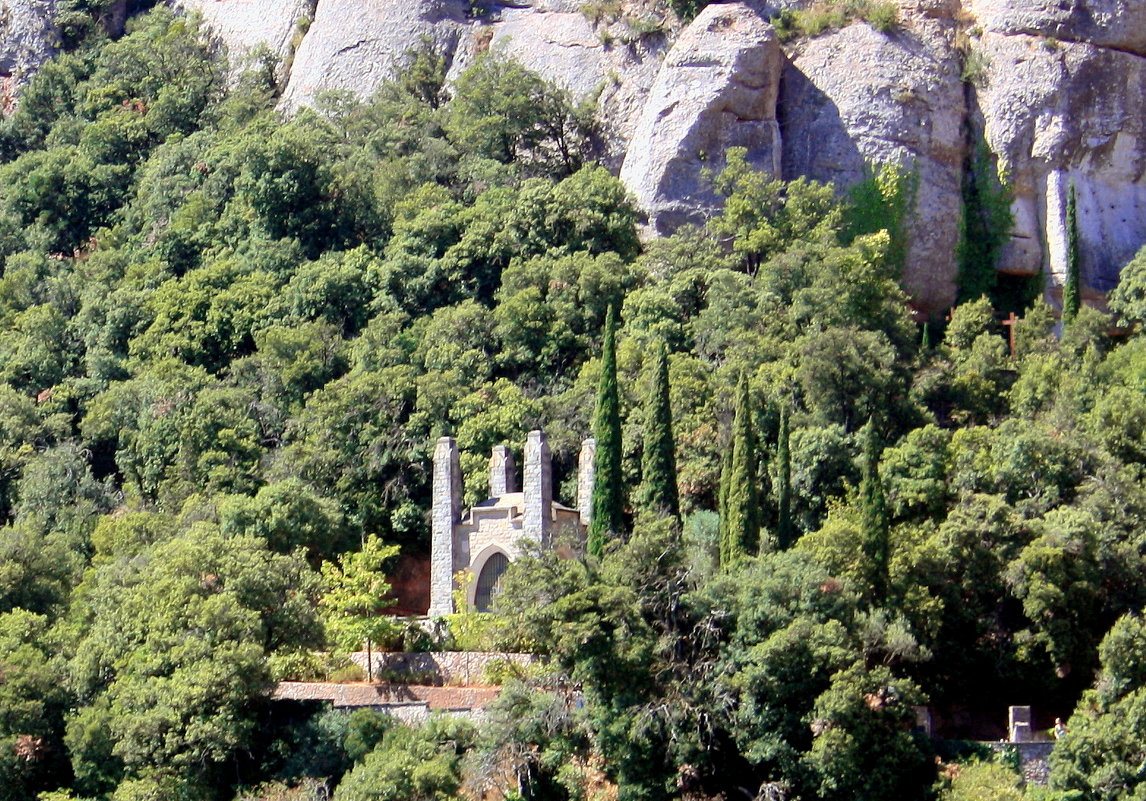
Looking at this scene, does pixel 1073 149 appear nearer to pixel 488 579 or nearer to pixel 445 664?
pixel 488 579

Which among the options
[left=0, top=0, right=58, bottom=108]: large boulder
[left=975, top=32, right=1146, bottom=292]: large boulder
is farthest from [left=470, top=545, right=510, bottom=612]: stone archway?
[left=0, top=0, right=58, bottom=108]: large boulder

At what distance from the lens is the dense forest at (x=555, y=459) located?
1722 inches

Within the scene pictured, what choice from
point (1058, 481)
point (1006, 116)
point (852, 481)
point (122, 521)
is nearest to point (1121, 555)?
point (1058, 481)

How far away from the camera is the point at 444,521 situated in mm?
52094

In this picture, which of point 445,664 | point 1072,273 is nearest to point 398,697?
point 445,664

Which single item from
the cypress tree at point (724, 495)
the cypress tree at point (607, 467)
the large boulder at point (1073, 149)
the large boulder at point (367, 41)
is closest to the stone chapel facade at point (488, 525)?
the cypress tree at point (607, 467)

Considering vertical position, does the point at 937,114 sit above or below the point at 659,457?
above

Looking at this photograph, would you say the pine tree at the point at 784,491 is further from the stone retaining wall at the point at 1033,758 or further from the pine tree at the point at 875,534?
the stone retaining wall at the point at 1033,758

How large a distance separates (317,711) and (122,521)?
10.7 m

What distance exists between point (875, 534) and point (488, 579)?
32.2 ft

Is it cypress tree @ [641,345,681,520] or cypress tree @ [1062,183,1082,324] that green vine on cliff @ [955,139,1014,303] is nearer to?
cypress tree @ [1062,183,1082,324]

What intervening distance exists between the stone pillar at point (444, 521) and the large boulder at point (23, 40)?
37.8m

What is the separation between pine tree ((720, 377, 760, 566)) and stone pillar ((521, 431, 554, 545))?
4.39m

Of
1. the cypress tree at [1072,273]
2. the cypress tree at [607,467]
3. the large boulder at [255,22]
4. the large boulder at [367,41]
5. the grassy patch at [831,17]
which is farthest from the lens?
the large boulder at [255,22]
